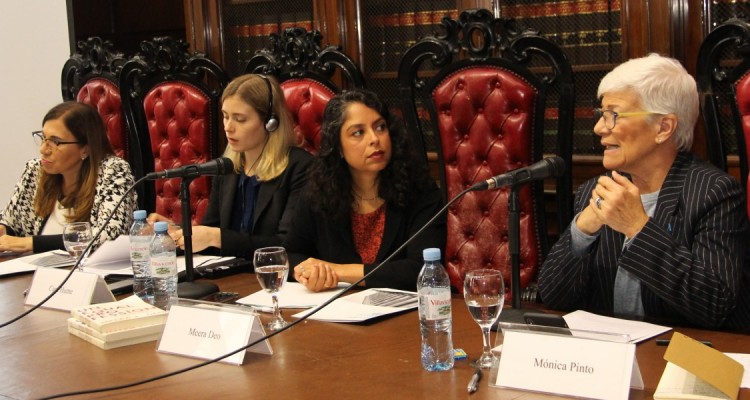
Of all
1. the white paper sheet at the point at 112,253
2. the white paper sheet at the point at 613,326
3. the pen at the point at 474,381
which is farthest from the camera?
the white paper sheet at the point at 112,253

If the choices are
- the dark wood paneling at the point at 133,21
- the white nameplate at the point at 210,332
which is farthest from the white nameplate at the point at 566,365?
the dark wood paneling at the point at 133,21

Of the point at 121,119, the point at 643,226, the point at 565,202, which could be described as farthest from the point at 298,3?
the point at 643,226

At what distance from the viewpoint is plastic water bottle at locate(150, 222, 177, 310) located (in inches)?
91.3

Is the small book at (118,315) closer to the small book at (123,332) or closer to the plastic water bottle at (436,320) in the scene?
the small book at (123,332)

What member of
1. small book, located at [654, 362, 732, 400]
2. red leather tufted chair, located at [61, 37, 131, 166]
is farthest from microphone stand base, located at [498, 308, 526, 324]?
red leather tufted chair, located at [61, 37, 131, 166]

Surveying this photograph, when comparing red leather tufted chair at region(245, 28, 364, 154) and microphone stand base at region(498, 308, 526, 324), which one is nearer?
microphone stand base at region(498, 308, 526, 324)

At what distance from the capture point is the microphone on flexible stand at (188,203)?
8.04ft

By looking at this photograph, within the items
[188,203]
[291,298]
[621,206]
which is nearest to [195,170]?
[188,203]

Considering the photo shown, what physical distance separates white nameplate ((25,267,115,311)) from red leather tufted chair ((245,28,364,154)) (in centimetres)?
140

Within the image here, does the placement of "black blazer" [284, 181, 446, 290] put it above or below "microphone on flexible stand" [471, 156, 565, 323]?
below

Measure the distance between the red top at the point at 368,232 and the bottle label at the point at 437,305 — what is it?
3.83ft

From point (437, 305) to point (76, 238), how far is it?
1447 millimetres

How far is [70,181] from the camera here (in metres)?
3.73

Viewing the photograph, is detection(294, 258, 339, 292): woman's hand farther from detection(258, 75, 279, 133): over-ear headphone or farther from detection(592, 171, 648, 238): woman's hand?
detection(258, 75, 279, 133): over-ear headphone
